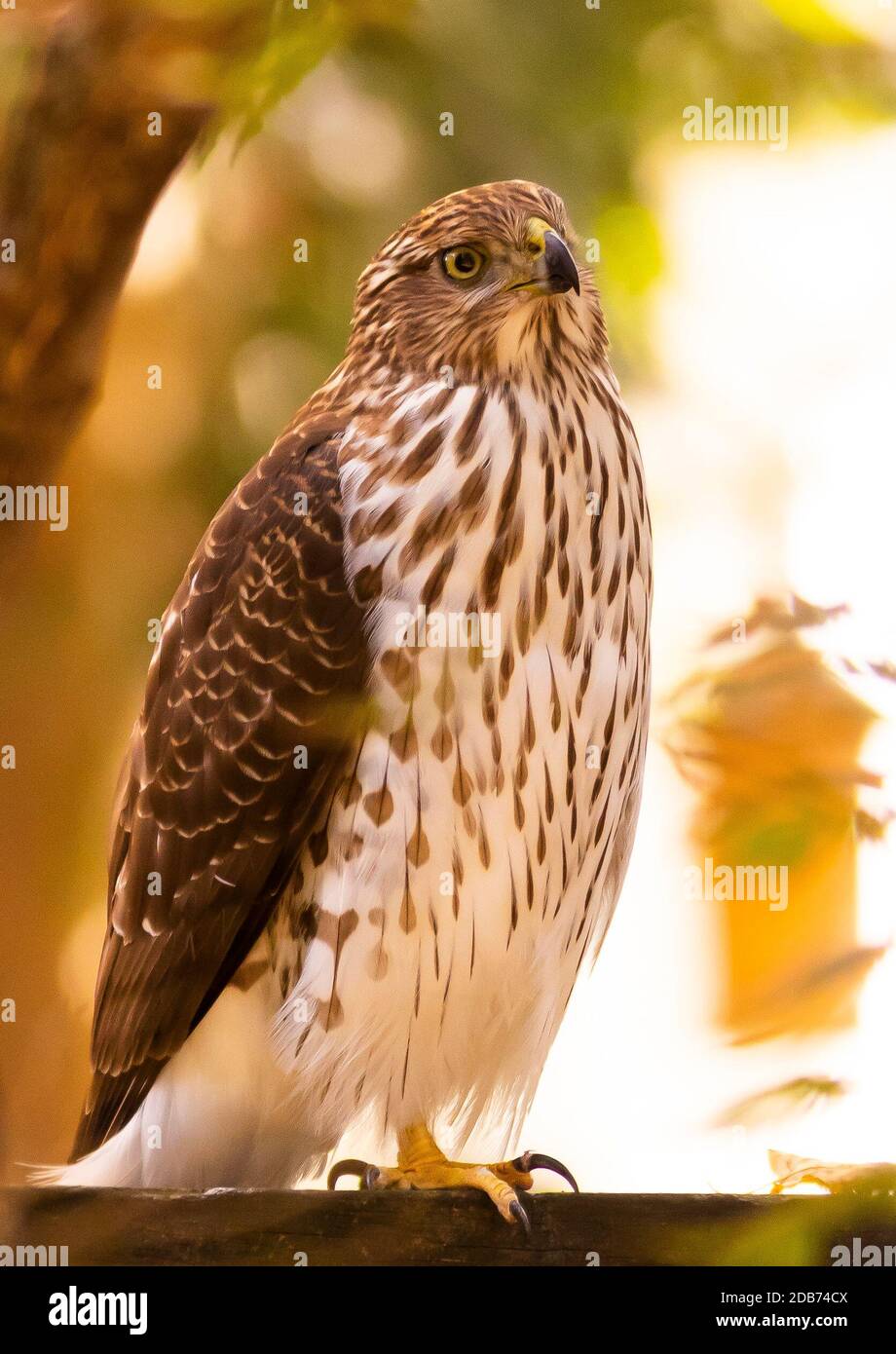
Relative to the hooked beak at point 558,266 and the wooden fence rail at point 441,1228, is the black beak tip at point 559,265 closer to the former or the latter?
the hooked beak at point 558,266

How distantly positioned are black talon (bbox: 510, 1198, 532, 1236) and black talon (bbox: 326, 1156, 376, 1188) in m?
0.34

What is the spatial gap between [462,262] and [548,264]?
14 centimetres

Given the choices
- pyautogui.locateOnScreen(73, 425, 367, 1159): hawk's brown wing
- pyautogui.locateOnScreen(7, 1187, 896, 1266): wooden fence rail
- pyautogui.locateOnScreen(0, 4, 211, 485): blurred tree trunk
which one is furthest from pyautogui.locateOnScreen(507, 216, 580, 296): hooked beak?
pyautogui.locateOnScreen(7, 1187, 896, 1266): wooden fence rail

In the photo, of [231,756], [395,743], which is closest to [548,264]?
[395,743]

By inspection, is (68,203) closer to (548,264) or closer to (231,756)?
(548,264)

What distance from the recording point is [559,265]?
1839 millimetres

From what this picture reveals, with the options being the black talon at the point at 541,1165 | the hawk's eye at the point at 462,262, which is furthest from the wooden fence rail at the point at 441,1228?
the hawk's eye at the point at 462,262

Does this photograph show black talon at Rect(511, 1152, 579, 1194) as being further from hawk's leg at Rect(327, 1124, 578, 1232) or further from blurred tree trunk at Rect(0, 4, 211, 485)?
blurred tree trunk at Rect(0, 4, 211, 485)

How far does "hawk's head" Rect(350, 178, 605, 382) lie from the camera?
1.88 meters

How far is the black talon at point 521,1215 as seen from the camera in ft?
5.72

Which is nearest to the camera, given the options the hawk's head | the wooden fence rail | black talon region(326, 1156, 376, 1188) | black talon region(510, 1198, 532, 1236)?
the wooden fence rail

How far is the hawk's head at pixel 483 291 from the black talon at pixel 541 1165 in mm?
1037
